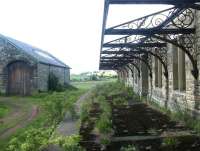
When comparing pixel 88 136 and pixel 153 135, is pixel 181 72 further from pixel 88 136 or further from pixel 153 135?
pixel 88 136

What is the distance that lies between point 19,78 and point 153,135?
19357 millimetres

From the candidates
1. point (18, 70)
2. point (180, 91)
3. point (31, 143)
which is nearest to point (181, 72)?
point (180, 91)

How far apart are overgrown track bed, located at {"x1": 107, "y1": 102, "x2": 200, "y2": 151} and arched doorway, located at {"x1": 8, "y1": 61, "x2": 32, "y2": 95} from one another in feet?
52.0

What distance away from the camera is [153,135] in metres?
8.67

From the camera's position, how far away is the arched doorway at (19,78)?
2679 centimetres

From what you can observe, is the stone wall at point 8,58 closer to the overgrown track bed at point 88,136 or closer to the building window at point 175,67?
the building window at point 175,67

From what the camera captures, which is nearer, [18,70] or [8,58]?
[8,58]

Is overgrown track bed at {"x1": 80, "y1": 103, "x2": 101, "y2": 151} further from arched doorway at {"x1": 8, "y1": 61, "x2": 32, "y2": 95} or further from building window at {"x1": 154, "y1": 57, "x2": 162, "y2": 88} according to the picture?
arched doorway at {"x1": 8, "y1": 61, "x2": 32, "y2": 95}

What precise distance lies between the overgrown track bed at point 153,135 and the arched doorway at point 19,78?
1585 centimetres

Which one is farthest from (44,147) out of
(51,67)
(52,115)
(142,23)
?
(51,67)

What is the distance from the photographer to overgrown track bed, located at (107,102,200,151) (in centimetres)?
738

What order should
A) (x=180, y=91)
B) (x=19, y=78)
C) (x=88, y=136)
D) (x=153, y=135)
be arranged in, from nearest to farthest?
(x=153, y=135), (x=88, y=136), (x=180, y=91), (x=19, y=78)

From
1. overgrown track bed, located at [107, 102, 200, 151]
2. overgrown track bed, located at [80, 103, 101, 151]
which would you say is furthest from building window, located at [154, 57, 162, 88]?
overgrown track bed, located at [80, 103, 101, 151]

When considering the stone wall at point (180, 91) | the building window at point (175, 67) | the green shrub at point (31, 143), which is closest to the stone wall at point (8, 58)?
the stone wall at point (180, 91)
